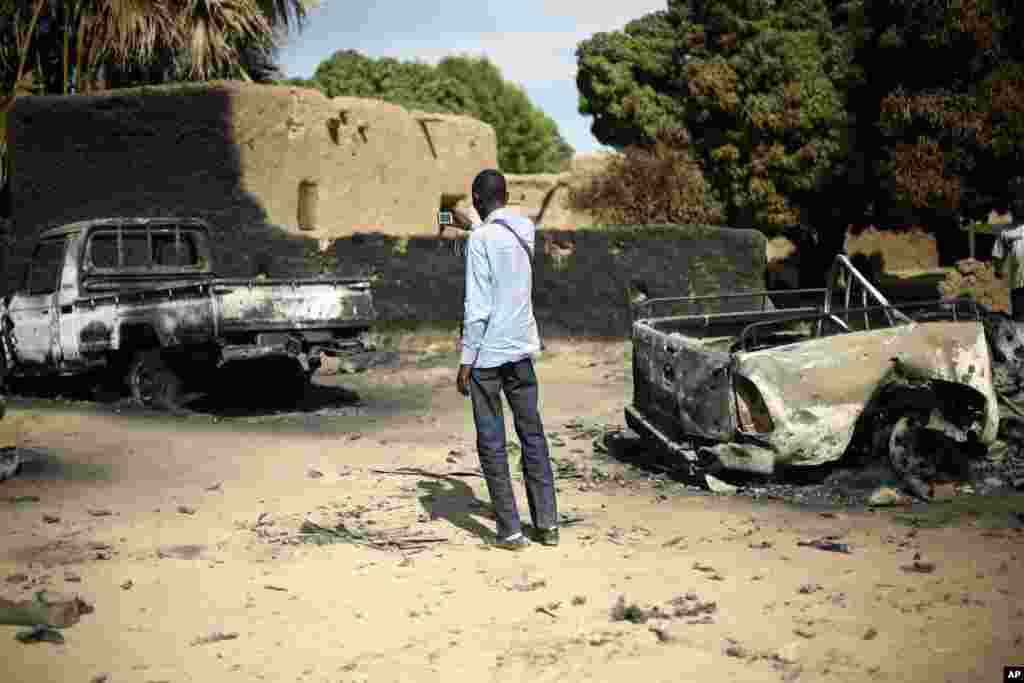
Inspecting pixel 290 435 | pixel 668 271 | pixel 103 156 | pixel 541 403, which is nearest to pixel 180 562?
pixel 290 435

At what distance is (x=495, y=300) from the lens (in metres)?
5.52

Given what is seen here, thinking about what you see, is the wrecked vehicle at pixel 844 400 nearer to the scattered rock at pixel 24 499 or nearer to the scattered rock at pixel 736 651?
the scattered rock at pixel 736 651

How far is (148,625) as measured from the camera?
4504 millimetres

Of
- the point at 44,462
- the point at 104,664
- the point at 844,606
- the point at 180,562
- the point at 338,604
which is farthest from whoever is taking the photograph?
the point at 44,462

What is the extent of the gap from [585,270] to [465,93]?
105 feet

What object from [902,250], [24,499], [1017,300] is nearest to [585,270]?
[1017,300]

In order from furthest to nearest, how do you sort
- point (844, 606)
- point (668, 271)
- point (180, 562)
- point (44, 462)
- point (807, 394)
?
point (668, 271)
point (44, 462)
point (807, 394)
point (180, 562)
point (844, 606)

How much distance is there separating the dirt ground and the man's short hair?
5.64 ft

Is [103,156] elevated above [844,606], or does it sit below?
above

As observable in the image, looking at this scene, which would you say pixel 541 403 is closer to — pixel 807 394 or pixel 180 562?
pixel 807 394

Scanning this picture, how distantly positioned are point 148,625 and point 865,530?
337cm

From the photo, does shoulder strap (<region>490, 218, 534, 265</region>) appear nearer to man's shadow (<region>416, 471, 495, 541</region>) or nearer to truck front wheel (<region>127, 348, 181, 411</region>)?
man's shadow (<region>416, 471, 495, 541</region>)

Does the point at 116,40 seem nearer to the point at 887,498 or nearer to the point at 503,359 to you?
the point at 503,359

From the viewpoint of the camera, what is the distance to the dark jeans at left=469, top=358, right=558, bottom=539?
5531mm
